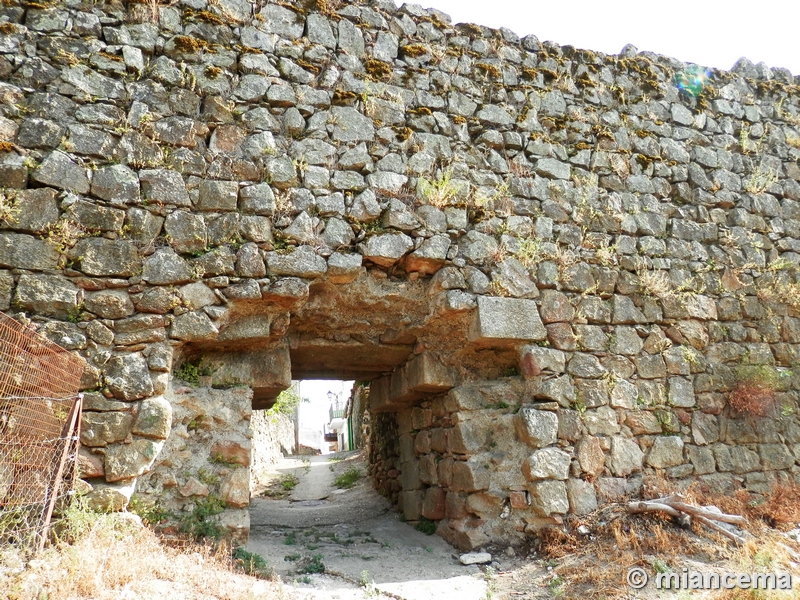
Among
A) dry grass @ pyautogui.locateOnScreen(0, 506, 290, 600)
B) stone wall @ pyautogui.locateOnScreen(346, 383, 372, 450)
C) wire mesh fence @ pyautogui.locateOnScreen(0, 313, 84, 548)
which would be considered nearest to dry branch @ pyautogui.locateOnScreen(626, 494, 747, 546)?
dry grass @ pyautogui.locateOnScreen(0, 506, 290, 600)

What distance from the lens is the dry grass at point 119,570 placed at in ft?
9.68

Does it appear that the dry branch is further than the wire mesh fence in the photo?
Yes

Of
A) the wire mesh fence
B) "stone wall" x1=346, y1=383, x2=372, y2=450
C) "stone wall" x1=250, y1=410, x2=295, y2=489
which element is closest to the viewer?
the wire mesh fence

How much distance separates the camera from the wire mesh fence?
10.9ft

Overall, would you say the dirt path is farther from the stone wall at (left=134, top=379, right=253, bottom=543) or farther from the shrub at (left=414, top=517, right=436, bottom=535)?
the stone wall at (left=134, top=379, right=253, bottom=543)

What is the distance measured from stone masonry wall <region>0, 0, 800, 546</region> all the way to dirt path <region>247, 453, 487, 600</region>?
1.20ft

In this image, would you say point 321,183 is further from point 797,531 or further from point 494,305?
point 797,531

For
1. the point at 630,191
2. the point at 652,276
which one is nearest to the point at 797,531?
the point at 652,276

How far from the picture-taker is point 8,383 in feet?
11.1

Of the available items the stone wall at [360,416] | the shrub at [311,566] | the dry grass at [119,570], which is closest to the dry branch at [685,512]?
the shrub at [311,566]

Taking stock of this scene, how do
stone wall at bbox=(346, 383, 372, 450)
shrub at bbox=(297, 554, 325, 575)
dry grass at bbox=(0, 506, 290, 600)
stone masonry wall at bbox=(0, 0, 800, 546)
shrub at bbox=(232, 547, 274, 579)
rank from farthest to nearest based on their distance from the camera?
stone wall at bbox=(346, 383, 372, 450) → shrub at bbox=(297, 554, 325, 575) → stone masonry wall at bbox=(0, 0, 800, 546) → shrub at bbox=(232, 547, 274, 579) → dry grass at bbox=(0, 506, 290, 600)

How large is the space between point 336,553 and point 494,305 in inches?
95.1

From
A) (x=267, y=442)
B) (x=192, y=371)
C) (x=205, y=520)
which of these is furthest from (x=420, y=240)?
(x=267, y=442)

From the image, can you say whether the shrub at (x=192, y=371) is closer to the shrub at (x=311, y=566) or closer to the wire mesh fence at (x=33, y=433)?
the wire mesh fence at (x=33, y=433)
